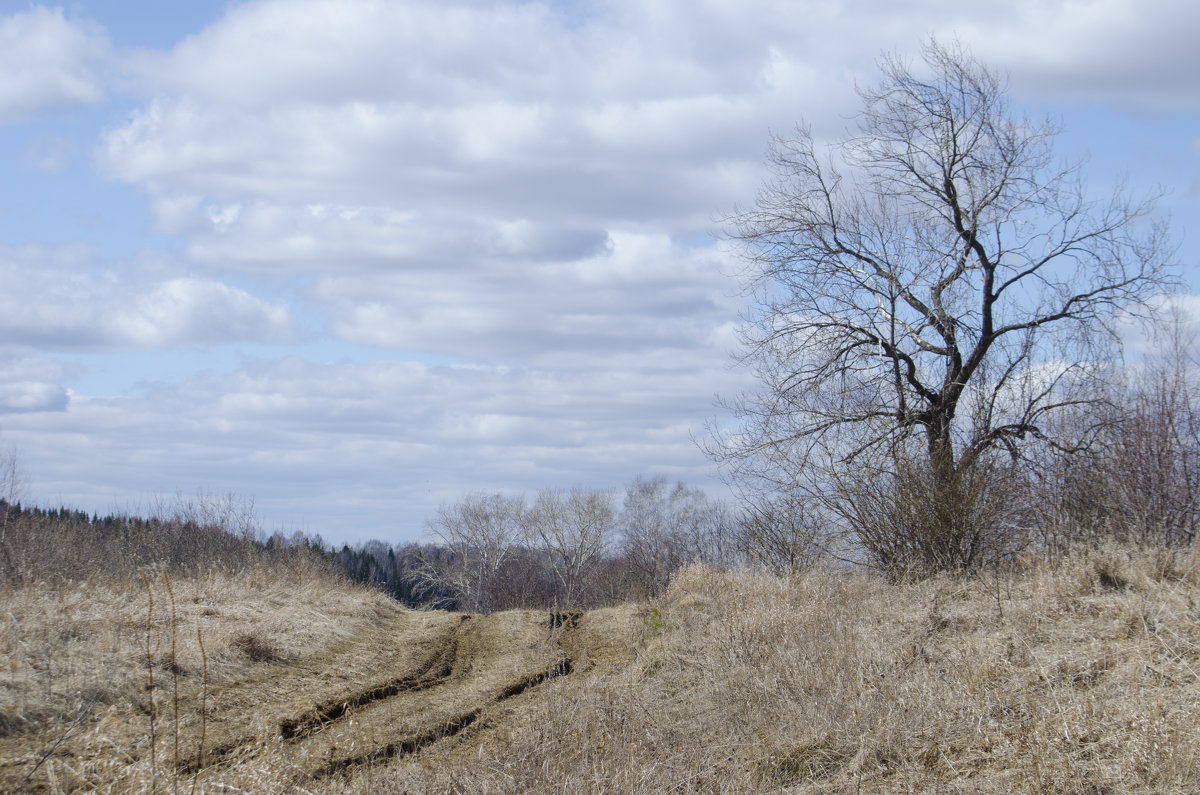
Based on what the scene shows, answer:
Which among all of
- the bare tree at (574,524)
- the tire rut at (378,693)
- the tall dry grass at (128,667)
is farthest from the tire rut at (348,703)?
the bare tree at (574,524)

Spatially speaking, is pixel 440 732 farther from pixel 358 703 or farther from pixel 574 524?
pixel 574 524

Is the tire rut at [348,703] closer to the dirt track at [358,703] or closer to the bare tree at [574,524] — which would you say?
Answer: the dirt track at [358,703]

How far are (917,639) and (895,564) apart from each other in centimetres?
472

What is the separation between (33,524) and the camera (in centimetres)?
2062

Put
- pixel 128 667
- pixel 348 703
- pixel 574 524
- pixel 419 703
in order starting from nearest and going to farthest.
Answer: pixel 128 667, pixel 348 703, pixel 419 703, pixel 574 524

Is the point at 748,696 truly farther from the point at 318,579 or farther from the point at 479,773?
the point at 318,579

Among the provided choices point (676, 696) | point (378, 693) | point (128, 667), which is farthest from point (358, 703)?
point (676, 696)

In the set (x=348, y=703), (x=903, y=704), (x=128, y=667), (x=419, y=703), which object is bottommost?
(x=419, y=703)

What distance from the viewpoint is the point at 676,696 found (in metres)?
9.36

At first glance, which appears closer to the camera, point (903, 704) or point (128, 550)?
point (903, 704)

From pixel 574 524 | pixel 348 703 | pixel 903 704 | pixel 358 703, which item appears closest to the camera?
pixel 903 704

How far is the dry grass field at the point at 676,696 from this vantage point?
5730 mm

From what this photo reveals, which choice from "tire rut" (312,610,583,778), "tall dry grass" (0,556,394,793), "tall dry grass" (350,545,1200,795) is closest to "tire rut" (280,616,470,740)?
"tire rut" (312,610,583,778)

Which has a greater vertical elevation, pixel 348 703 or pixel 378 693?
pixel 348 703
